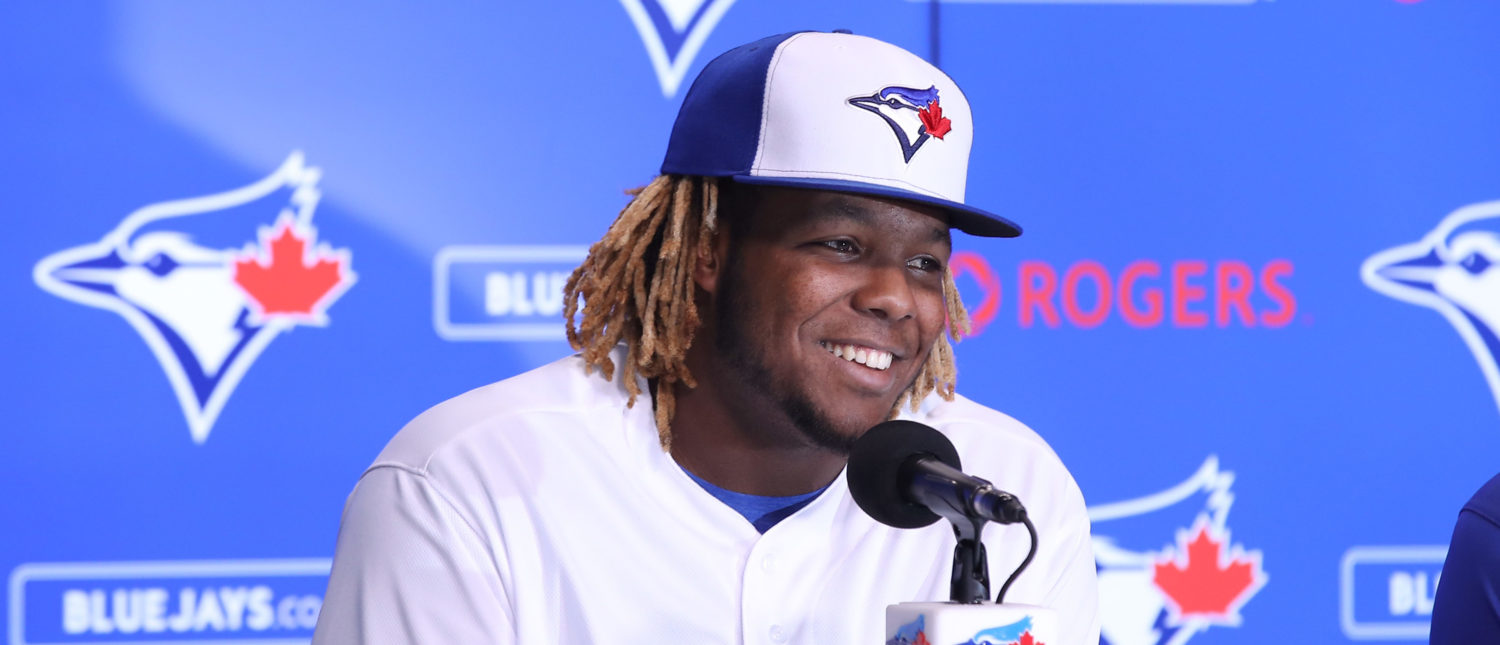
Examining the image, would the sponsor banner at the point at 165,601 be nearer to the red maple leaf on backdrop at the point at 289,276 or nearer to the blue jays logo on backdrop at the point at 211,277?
the blue jays logo on backdrop at the point at 211,277

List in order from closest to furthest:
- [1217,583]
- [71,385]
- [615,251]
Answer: [615,251], [71,385], [1217,583]

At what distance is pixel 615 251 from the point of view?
1.45 m

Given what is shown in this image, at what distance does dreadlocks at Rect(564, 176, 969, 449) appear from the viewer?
1.40 m

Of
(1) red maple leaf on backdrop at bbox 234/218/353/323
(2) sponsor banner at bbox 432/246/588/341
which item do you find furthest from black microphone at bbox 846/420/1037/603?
(1) red maple leaf on backdrop at bbox 234/218/353/323

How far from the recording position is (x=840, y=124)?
51.6 inches

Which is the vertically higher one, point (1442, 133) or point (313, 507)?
point (1442, 133)

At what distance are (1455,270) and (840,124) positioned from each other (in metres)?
1.45

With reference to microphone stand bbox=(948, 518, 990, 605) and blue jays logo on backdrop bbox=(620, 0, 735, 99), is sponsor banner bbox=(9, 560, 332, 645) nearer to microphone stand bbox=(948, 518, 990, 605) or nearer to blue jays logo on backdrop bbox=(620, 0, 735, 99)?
blue jays logo on backdrop bbox=(620, 0, 735, 99)

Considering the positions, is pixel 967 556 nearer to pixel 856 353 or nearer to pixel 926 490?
pixel 926 490

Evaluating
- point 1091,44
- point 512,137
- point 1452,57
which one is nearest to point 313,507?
point 512,137

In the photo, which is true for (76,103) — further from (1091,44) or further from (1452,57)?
(1452,57)

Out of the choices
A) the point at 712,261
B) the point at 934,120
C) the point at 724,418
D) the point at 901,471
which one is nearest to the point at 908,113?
the point at 934,120

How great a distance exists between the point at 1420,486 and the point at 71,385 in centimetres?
208

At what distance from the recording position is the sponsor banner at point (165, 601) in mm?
2051
